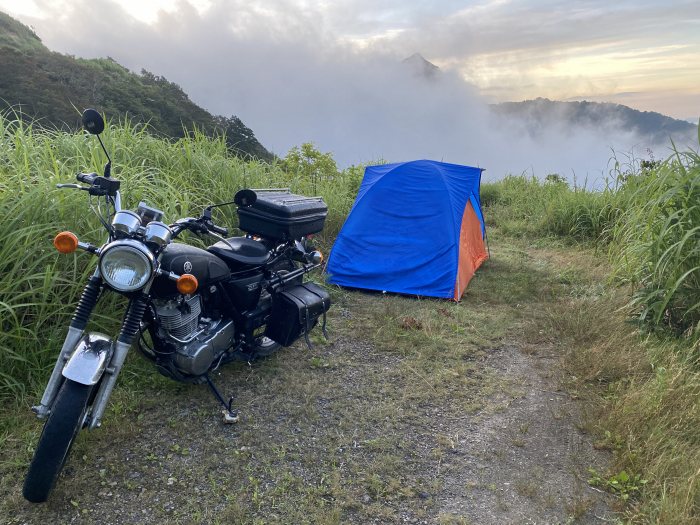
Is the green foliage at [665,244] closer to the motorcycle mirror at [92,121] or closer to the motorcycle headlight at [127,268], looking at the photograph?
the motorcycle headlight at [127,268]

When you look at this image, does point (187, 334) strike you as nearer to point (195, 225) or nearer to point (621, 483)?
point (195, 225)

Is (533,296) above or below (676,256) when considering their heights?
below

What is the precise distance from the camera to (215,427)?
2.85 m

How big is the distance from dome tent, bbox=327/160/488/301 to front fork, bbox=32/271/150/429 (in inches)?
127

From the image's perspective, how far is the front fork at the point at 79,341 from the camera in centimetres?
212

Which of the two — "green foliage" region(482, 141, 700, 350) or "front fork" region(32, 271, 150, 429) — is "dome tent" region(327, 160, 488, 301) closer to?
"green foliage" region(482, 141, 700, 350)

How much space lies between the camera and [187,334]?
2.68 m

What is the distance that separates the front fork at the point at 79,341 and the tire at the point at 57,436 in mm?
49

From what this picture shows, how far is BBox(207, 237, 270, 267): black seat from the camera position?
2.96m

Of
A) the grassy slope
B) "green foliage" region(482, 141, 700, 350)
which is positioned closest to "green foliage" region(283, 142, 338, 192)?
the grassy slope

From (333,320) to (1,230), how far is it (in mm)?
2495

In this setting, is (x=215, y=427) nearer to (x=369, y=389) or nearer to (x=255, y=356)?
(x=255, y=356)

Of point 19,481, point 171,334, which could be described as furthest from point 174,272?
point 19,481

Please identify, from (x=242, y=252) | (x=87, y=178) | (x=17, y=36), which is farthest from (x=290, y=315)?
(x=17, y=36)
